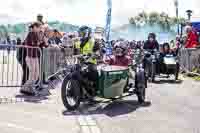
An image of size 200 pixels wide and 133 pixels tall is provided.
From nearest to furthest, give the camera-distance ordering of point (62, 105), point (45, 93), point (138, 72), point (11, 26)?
point (62, 105)
point (138, 72)
point (45, 93)
point (11, 26)

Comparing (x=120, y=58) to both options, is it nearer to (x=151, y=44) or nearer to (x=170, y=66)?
(x=170, y=66)

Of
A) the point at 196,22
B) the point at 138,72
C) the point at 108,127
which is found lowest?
the point at 108,127

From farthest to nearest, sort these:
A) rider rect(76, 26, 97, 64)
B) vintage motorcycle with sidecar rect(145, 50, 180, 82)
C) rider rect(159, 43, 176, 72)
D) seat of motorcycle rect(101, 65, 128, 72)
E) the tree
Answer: the tree, rider rect(159, 43, 176, 72), vintage motorcycle with sidecar rect(145, 50, 180, 82), rider rect(76, 26, 97, 64), seat of motorcycle rect(101, 65, 128, 72)

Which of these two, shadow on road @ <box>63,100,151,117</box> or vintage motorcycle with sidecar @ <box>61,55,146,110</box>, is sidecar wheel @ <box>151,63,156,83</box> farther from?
vintage motorcycle with sidecar @ <box>61,55,146,110</box>

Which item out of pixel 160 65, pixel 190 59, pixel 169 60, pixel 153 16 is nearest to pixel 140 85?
pixel 160 65

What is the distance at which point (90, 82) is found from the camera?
10.5 meters

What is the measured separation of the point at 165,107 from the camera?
10875mm

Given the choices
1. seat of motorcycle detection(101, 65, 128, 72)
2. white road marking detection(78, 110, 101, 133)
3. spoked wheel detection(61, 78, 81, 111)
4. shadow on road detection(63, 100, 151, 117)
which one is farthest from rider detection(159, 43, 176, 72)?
white road marking detection(78, 110, 101, 133)

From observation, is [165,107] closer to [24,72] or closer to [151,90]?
[151,90]

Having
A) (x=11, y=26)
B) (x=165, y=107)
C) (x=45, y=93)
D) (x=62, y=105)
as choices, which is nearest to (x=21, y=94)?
(x=45, y=93)

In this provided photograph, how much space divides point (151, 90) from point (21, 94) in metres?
3.96

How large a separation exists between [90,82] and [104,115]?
0.97 metres

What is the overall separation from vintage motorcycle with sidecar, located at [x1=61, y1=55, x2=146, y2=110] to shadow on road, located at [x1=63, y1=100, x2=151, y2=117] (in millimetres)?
216

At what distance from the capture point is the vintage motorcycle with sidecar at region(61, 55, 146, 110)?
1012cm
